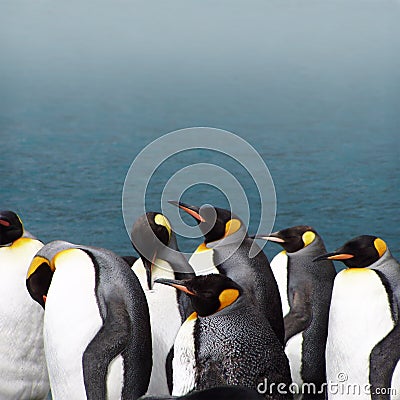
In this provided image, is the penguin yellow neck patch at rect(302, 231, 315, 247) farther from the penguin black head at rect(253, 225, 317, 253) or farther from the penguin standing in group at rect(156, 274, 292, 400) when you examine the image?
the penguin standing in group at rect(156, 274, 292, 400)

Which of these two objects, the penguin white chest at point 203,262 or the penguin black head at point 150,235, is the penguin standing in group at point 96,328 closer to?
the penguin black head at point 150,235

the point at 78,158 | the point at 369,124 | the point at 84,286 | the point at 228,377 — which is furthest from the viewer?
the point at 369,124

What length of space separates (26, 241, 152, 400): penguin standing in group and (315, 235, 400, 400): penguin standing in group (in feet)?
2.36

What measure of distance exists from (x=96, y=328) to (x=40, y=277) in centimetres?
31

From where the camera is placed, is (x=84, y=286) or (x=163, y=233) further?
(x=163, y=233)

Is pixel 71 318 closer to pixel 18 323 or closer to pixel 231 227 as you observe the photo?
pixel 18 323

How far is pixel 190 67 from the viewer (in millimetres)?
49812

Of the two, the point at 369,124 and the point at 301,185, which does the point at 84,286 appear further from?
the point at 369,124

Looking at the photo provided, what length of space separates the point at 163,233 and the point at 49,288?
Result: 57cm

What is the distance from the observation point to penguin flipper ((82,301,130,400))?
268 centimetres

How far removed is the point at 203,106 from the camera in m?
27.3

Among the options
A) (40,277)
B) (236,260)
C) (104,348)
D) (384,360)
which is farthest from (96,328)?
(384,360)

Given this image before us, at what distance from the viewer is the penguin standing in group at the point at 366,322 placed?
2969 millimetres

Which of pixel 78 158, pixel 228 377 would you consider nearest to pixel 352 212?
pixel 78 158
